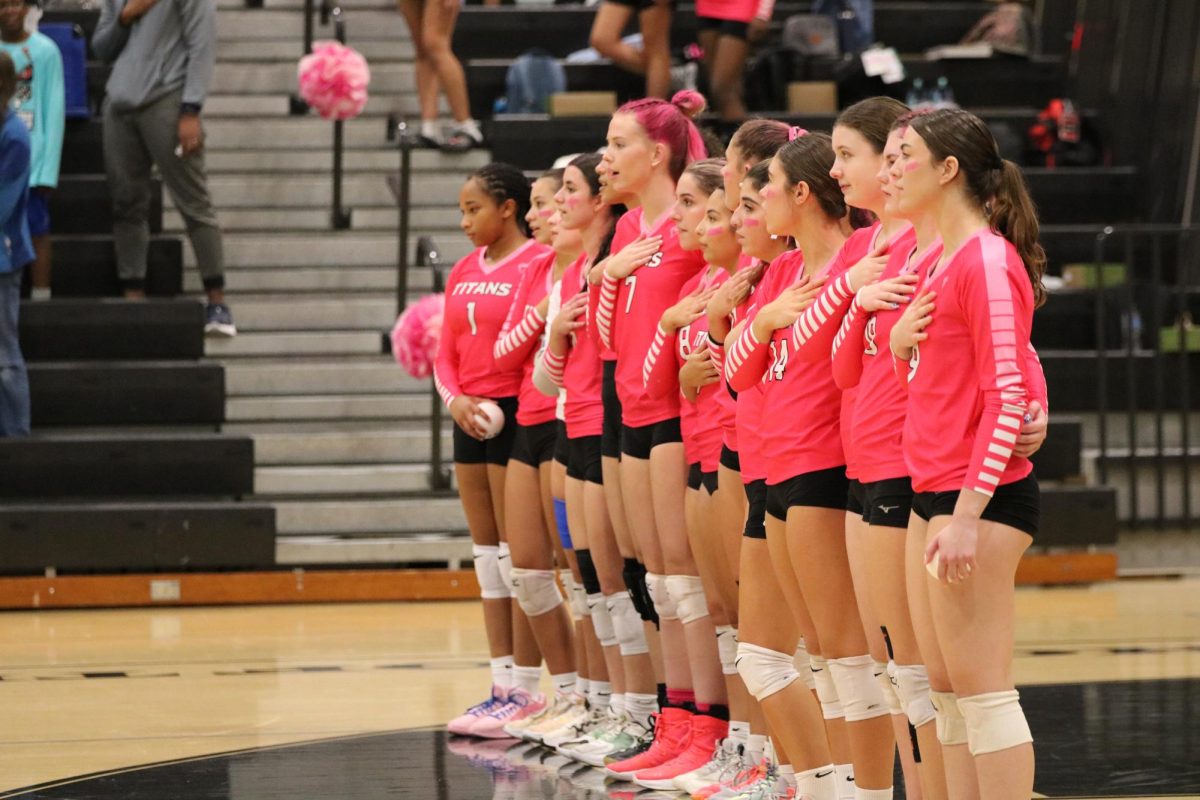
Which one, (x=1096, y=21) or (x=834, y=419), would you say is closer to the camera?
(x=834, y=419)

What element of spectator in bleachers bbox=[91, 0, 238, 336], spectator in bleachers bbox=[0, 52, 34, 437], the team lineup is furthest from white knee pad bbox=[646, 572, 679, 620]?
spectator in bleachers bbox=[91, 0, 238, 336]

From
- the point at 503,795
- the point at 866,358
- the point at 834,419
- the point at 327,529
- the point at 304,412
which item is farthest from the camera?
the point at 304,412

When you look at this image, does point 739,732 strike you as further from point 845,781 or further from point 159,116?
point 159,116

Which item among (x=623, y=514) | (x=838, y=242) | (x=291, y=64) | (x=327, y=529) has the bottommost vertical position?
(x=327, y=529)

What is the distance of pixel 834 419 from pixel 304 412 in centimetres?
555

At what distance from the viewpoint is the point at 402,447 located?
879 centimetres

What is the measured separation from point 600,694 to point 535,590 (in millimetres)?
353

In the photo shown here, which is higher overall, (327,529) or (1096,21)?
(1096,21)

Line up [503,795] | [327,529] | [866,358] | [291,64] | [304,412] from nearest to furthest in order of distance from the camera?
[866,358] < [503,795] < [327,529] < [304,412] < [291,64]

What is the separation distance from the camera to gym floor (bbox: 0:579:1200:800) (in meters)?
4.66

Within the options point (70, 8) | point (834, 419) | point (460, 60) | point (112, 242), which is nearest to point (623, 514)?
point (834, 419)

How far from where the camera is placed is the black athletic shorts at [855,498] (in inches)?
137

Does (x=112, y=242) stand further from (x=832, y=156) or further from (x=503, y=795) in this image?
(x=832, y=156)

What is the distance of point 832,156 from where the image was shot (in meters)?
3.82
